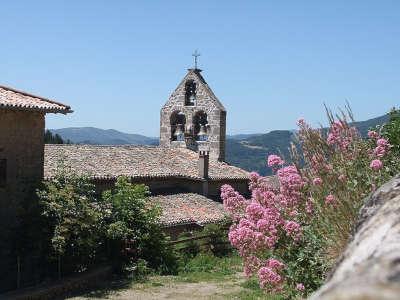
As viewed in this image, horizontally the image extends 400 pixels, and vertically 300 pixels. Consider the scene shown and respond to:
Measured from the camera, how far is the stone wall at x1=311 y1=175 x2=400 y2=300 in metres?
1.00

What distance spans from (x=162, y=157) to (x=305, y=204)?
2252 cm

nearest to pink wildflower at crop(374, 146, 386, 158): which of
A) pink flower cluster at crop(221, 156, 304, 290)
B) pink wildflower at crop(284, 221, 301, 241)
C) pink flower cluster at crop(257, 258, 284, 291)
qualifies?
pink flower cluster at crop(221, 156, 304, 290)

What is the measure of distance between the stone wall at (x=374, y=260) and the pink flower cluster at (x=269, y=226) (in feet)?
10.5

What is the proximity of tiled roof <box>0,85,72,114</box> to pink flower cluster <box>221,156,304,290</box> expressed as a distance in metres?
8.97

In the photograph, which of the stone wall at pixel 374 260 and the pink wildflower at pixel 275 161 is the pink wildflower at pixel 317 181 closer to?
the pink wildflower at pixel 275 161

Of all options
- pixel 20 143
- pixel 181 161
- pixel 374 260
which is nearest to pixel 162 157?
pixel 181 161

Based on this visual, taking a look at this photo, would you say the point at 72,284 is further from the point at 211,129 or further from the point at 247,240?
the point at 211,129

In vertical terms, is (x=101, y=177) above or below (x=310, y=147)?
below

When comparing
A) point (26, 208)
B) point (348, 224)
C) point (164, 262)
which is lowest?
point (164, 262)

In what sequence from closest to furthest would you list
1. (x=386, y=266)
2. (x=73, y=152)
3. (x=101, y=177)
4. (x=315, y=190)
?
(x=386, y=266) → (x=315, y=190) → (x=101, y=177) → (x=73, y=152)

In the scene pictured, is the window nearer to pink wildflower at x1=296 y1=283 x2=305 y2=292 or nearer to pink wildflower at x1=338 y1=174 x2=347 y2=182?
pink wildflower at x1=296 y1=283 x2=305 y2=292

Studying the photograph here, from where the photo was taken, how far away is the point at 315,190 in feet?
17.2

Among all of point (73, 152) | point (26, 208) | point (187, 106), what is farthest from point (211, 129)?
point (26, 208)

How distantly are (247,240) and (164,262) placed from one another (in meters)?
11.3
